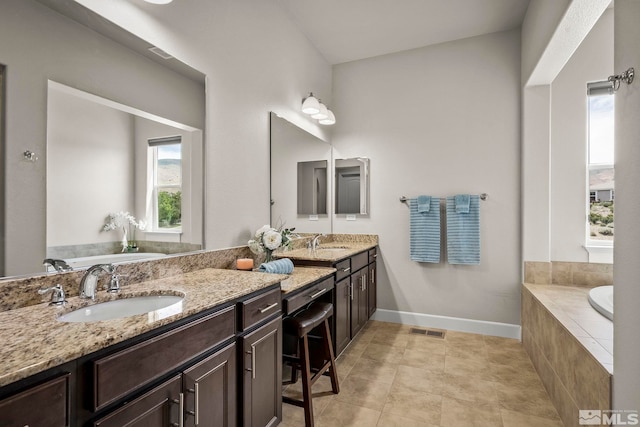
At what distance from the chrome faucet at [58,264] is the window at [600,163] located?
149 inches

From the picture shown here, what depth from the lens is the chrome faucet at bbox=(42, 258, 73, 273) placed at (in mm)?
1257

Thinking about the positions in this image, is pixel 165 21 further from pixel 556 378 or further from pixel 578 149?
pixel 578 149

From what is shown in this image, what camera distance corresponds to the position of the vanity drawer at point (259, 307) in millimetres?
1413

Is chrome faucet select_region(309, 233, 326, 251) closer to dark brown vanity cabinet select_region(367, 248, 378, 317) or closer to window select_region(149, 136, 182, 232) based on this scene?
dark brown vanity cabinet select_region(367, 248, 378, 317)

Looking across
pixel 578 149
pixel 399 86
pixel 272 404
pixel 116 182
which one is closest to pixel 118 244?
pixel 116 182

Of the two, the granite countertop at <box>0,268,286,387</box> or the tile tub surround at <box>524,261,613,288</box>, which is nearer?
the granite countertop at <box>0,268,286,387</box>

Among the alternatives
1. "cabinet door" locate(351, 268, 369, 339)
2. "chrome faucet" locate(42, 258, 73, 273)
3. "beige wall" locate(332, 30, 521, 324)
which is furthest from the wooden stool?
"beige wall" locate(332, 30, 521, 324)

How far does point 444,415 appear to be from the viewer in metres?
1.97

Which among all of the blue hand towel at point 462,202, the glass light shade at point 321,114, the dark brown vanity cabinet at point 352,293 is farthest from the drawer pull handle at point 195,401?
the blue hand towel at point 462,202

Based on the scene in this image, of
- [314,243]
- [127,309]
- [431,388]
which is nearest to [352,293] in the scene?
[314,243]

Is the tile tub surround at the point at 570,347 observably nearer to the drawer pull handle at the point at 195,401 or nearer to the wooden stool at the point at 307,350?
the wooden stool at the point at 307,350

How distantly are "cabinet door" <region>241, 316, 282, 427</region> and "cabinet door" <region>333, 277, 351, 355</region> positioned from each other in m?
0.90
